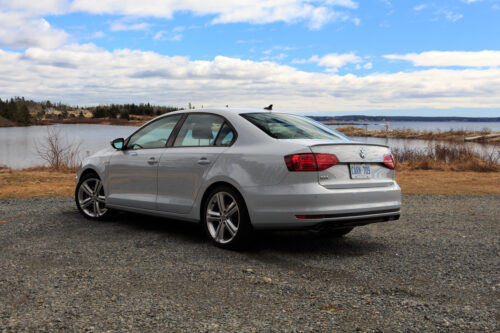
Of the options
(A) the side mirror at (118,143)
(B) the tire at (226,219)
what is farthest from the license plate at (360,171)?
(A) the side mirror at (118,143)

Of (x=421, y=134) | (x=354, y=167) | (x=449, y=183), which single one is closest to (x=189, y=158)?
(x=354, y=167)

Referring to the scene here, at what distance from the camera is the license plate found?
5.52 metres

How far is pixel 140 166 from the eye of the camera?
699 centimetres

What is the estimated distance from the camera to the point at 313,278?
479 centimetres

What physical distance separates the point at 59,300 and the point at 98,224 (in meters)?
3.65

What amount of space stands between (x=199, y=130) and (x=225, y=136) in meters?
0.52

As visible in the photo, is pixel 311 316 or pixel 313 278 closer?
pixel 311 316

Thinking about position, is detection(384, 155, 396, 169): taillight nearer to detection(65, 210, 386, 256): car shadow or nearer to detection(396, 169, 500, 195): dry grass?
detection(65, 210, 386, 256): car shadow

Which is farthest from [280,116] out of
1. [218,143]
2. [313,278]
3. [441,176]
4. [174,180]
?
[441,176]

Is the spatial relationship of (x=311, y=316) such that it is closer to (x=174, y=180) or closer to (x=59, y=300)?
(x=59, y=300)

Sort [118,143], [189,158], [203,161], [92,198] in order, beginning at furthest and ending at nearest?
[92,198] → [118,143] → [189,158] → [203,161]

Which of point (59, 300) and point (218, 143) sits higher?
point (218, 143)

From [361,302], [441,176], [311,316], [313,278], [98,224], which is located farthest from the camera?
[441,176]

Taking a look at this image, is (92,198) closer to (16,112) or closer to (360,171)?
(360,171)
